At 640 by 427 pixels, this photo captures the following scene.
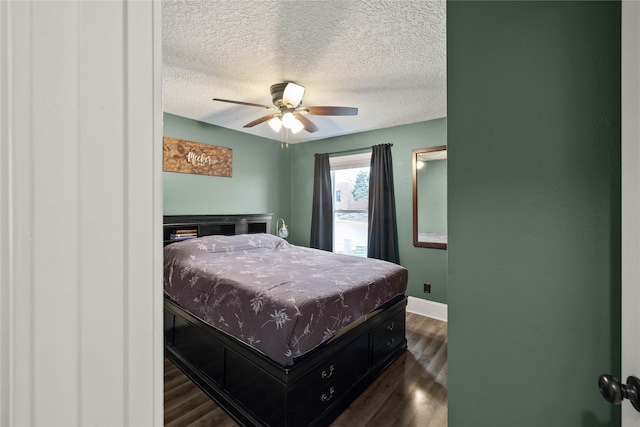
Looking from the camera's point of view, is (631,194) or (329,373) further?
(329,373)

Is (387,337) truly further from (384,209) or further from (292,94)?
(292,94)

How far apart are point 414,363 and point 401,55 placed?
254 centimetres

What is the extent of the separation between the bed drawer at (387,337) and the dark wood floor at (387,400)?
0.14 metres

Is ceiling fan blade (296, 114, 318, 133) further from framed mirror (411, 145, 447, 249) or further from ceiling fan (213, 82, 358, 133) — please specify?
framed mirror (411, 145, 447, 249)

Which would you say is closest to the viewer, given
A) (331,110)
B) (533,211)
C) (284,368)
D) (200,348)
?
(533,211)

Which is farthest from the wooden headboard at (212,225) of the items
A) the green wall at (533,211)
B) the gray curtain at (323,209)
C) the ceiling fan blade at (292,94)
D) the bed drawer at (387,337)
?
the green wall at (533,211)

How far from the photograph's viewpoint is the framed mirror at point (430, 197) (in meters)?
3.65

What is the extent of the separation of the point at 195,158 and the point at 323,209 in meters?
1.97

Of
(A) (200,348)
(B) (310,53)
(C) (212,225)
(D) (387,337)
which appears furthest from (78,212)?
(C) (212,225)

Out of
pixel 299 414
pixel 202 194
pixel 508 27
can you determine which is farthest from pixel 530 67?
pixel 202 194

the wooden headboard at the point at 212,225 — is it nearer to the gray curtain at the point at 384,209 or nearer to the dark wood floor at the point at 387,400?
the dark wood floor at the point at 387,400

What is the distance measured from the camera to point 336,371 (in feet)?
6.56

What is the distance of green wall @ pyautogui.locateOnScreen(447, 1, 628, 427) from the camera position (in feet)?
2.84

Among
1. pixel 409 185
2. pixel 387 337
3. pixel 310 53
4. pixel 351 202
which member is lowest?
pixel 387 337
